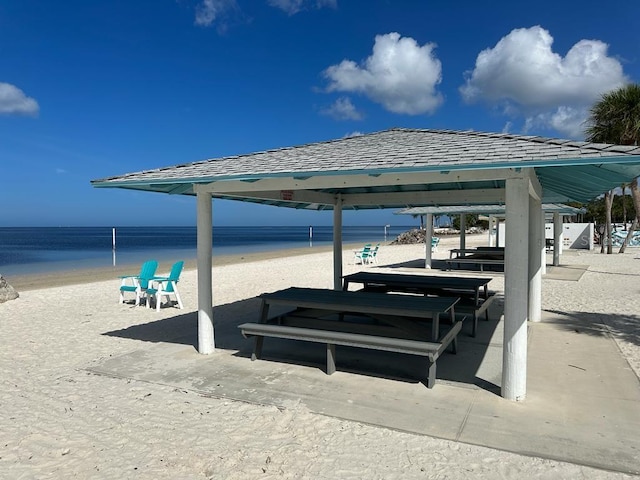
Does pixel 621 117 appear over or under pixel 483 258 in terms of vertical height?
over

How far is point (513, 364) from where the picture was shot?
4.40 metres

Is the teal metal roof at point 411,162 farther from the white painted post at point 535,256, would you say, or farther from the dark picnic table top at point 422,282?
→ the dark picnic table top at point 422,282

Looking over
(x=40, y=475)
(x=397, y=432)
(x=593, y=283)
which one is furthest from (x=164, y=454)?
(x=593, y=283)

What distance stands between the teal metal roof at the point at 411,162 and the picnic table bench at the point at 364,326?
1.37m

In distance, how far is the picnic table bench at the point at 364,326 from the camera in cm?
477

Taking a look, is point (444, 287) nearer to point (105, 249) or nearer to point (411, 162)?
point (411, 162)

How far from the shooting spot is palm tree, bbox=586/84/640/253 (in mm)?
14055

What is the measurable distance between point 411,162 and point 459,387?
7.58 ft

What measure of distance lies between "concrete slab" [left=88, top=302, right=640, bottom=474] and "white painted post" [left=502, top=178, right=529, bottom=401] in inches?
8.5

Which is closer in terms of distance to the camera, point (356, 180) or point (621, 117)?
point (356, 180)

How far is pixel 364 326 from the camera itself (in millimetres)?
5387

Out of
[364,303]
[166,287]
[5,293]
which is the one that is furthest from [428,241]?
[5,293]

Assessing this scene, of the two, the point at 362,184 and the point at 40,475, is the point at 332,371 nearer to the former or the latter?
the point at 362,184

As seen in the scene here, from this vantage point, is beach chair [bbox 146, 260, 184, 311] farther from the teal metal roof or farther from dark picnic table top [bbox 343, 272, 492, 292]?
dark picnic table top [bbox 343, 272, 492, 292]
